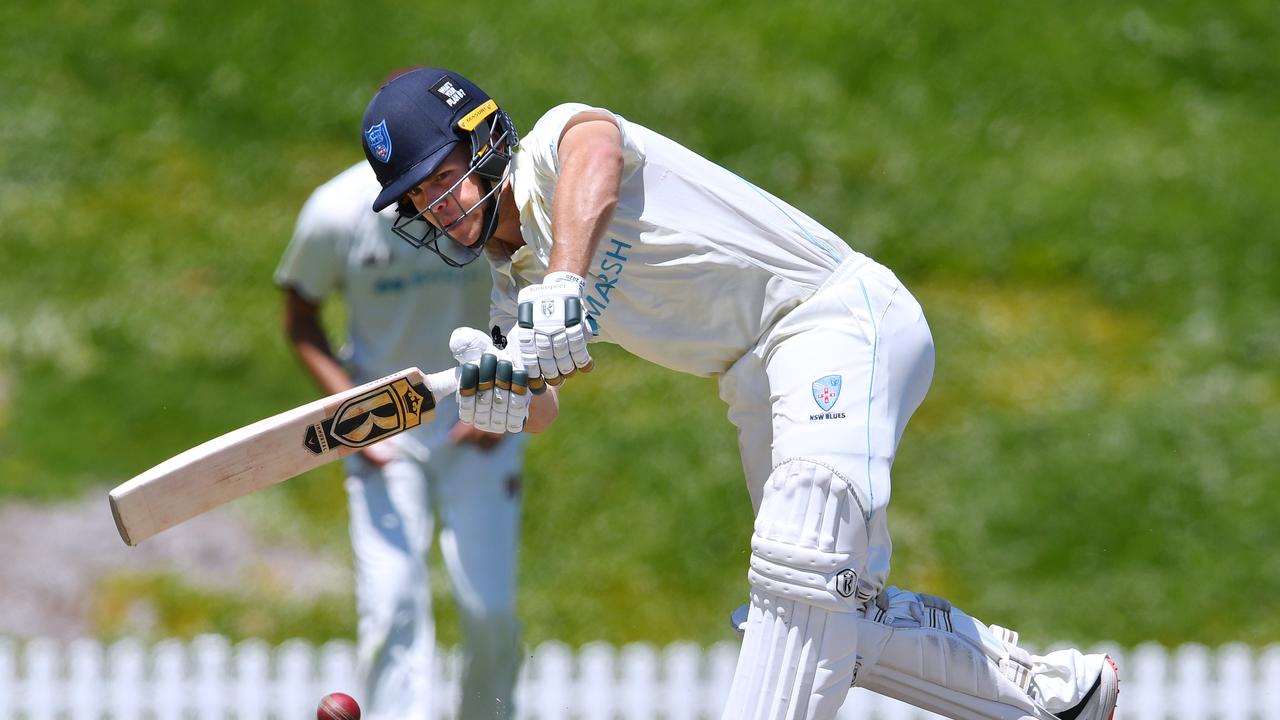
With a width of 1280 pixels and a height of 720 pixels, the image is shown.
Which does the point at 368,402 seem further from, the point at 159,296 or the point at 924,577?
the point at 159,296

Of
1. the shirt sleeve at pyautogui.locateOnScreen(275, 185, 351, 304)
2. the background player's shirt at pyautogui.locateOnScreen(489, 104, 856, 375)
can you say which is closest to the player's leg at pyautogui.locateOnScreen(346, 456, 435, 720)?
the shirt sleeve at pyautogui.locateOnScreen(275, 185, 351, 304)

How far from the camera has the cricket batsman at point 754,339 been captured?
3.40 metres

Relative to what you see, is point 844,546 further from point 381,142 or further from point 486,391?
point 381,142

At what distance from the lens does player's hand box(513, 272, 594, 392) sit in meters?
3.24

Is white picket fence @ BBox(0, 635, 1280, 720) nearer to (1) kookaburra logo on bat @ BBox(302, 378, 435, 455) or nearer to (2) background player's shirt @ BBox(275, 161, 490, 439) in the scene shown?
(2) background player's shirt @ BBox(275, 161, 490, 439)

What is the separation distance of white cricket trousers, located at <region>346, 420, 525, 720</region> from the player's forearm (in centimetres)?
188

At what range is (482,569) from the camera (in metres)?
5.14

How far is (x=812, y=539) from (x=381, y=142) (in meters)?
1.23

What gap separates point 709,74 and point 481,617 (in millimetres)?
6283

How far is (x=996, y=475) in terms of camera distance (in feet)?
25.4

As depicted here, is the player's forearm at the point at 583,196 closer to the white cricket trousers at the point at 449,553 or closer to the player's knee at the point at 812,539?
the player's knee at the point at 812,539

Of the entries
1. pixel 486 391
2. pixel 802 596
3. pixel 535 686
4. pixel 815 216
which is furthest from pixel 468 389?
pixel 815 216

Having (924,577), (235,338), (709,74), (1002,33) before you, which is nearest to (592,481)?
(924,577)

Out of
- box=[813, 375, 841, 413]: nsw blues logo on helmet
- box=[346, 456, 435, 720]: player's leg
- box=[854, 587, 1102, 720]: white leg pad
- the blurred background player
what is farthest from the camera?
the blurred background player
